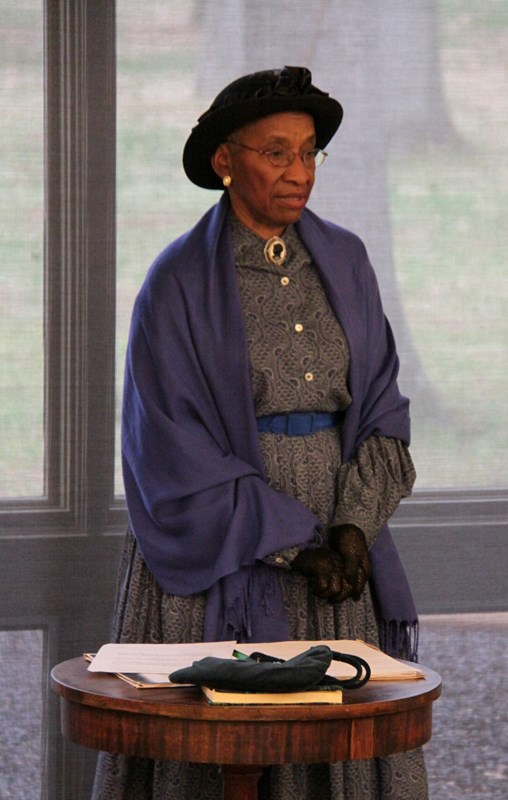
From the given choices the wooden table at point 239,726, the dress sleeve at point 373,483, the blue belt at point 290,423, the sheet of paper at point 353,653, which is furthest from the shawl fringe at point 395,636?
the wooden table at point 239,726

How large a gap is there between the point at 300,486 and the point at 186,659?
26.2 inches

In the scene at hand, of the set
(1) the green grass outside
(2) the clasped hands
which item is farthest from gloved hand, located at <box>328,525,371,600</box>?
(1) the green grass outside

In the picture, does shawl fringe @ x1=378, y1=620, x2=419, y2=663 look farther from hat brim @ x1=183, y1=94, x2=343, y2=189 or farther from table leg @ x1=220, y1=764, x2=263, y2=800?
hat brim @ x1=183, y1=94, x2=343, y2=189

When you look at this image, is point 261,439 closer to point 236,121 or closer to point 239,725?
point 236,121

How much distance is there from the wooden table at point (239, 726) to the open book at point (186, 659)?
0.13 feet

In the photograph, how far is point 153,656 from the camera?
2119 millimetres

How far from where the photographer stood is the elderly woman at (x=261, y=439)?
2.62 meters

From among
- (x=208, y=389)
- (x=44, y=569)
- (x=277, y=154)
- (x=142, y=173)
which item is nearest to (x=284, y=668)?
(x=208, y=389)

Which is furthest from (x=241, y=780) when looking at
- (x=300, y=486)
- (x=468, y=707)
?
(x=468, y=707)

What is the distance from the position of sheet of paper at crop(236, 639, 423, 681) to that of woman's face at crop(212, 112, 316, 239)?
886mm

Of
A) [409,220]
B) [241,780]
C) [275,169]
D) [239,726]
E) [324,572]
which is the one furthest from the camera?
[409,220]

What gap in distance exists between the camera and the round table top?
1876mm

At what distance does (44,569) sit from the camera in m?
3.48

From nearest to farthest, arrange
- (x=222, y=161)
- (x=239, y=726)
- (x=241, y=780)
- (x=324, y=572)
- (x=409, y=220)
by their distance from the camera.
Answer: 1. (x=239, y=726)
2. (x=241, y=780)
3. (x=324, y=572)
4. (x=222, y=161)
5. (x=409, y=220)
